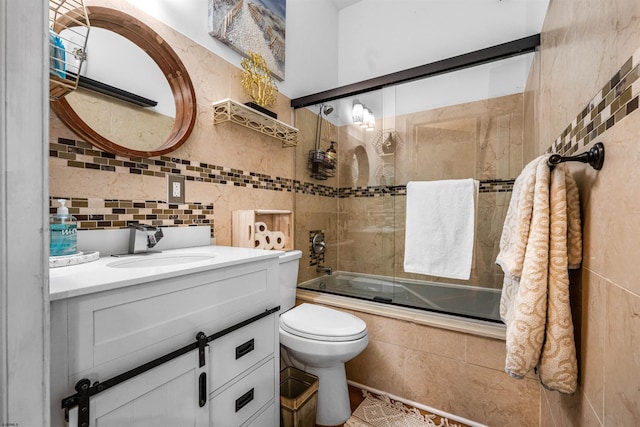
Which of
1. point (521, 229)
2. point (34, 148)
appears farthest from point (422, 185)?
point (34, 148)

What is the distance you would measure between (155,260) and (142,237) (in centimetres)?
10

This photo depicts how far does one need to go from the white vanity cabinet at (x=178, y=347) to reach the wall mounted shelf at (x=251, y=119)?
0.86m

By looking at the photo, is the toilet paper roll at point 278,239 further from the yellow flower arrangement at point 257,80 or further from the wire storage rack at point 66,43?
the wire storage rack at point 66,43

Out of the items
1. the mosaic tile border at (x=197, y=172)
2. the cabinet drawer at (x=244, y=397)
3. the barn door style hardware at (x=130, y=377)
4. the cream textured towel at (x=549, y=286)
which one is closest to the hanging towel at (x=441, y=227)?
the mosaic tile border at (x=197, y=172)

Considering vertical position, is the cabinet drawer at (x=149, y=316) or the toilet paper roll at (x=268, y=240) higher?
the toilet paper roll at (x=268, y=240)

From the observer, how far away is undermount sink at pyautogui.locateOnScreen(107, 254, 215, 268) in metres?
0.98

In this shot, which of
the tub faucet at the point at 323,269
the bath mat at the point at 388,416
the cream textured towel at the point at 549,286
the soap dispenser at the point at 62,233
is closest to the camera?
the cream textured towel at the point at 549,286

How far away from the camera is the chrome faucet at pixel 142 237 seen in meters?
1.08

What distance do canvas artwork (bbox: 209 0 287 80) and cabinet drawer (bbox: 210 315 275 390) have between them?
151 centimetres

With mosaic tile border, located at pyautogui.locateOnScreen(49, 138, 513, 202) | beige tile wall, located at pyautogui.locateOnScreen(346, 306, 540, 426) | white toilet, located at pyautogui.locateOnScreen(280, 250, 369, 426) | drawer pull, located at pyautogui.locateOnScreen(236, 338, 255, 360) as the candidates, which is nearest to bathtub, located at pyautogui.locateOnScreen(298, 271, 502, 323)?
beige tile wall, located at pyautogui.locateOnScreen(346, 306, 540, 426)

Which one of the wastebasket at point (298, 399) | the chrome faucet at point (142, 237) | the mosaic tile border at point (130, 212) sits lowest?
the wastebasket at point (298, 399)

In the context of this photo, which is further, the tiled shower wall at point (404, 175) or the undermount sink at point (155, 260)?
the tiled shower wall at point (404, 175)

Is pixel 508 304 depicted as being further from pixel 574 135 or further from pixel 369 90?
pixel 369 90

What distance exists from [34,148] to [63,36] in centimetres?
85
